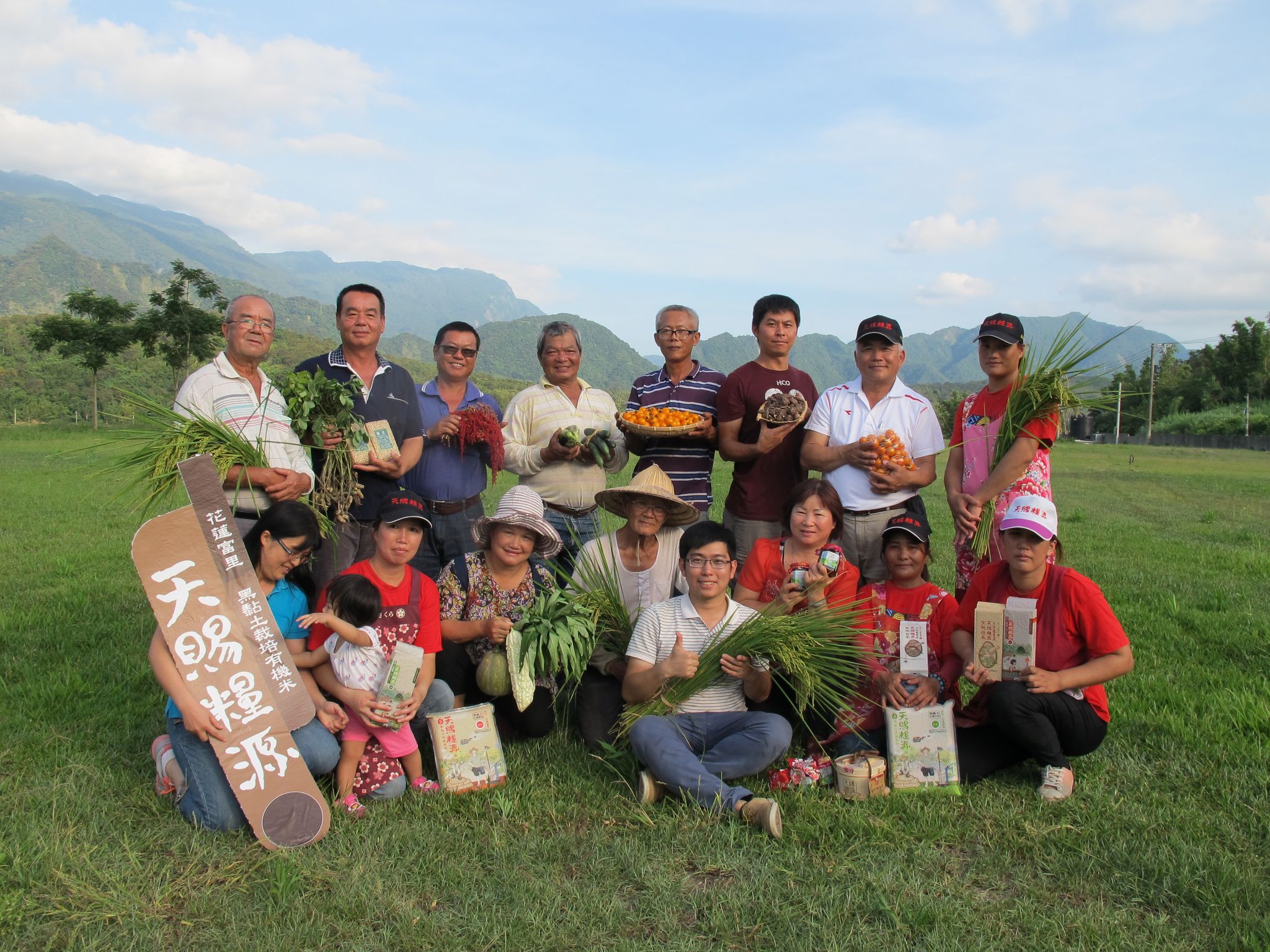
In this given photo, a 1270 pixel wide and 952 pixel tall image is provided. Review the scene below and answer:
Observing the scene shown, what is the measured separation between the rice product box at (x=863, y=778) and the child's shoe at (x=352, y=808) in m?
2.18

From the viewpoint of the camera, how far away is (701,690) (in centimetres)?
426

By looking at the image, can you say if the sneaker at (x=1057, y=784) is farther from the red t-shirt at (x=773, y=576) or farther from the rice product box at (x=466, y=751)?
the rice product box at (x=466, y=751)

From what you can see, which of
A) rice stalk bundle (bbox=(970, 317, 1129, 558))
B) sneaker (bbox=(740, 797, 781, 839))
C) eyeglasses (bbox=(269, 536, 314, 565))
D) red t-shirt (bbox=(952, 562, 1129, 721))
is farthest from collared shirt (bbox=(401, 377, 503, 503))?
red t-shirt (bbox=(952, 562, 1129, 721))

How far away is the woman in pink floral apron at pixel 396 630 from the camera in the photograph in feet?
12.8

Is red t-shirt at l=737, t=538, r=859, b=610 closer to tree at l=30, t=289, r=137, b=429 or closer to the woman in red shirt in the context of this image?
the woman in red shirt

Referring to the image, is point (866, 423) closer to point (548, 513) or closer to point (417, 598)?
point (548, 513)

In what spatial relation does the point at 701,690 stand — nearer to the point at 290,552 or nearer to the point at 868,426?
the point at 868,426

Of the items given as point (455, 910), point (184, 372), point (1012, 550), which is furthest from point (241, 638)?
point (184, 372)

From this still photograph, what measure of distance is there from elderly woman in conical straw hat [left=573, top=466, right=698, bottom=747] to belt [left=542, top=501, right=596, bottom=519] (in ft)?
1.78

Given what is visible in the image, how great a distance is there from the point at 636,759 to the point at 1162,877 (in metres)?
2.23

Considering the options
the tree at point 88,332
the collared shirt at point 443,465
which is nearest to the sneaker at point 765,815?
the collared shirt at point 443,465

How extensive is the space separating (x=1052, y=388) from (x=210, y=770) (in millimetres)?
4415

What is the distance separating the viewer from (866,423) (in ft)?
16.0

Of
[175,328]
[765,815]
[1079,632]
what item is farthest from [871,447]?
[175,328]
